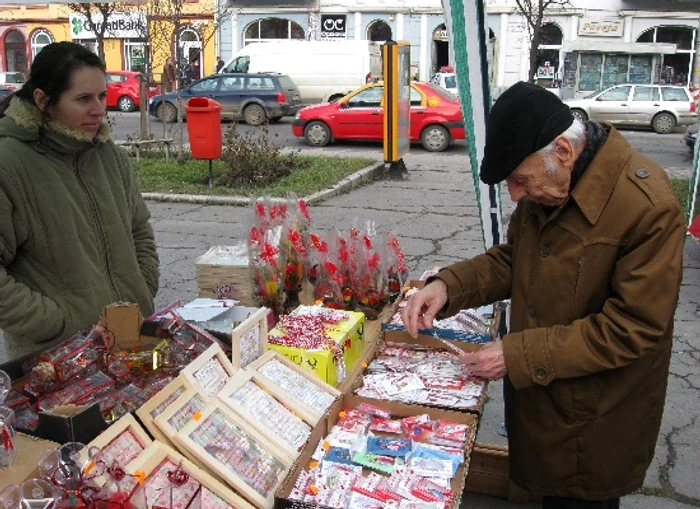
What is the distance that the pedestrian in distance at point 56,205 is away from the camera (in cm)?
232

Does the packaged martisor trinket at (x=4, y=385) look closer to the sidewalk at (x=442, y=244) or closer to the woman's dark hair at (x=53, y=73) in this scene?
the woman's dark hair at (x=53, y=73)

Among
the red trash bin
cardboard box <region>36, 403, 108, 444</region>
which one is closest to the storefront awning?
the red trash bin

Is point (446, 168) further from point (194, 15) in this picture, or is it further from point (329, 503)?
point (194, 15)

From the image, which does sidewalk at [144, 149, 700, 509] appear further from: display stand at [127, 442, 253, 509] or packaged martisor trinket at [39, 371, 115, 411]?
display stand at [127, 442, 253, 509]

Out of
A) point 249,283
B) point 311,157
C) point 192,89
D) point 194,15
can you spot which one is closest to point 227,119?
point 192,89

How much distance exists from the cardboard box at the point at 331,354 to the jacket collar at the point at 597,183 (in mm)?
969

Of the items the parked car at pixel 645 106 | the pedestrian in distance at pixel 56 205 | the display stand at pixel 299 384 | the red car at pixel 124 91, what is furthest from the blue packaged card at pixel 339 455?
the red car at pixel 124 91

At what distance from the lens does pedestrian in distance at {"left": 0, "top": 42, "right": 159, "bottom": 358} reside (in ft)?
7.60

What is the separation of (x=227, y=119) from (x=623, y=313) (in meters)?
19.6

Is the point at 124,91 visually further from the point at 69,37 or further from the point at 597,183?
the point at 597,183

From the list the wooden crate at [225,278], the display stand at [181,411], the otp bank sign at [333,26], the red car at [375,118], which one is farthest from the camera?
the otp bank sign at [333,26]

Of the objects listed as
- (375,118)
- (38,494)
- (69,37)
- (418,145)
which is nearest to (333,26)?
(69,37)

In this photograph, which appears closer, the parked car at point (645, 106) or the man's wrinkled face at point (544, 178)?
the man's wrinkled face at point (544, 178)

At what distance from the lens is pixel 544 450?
2.08 m
